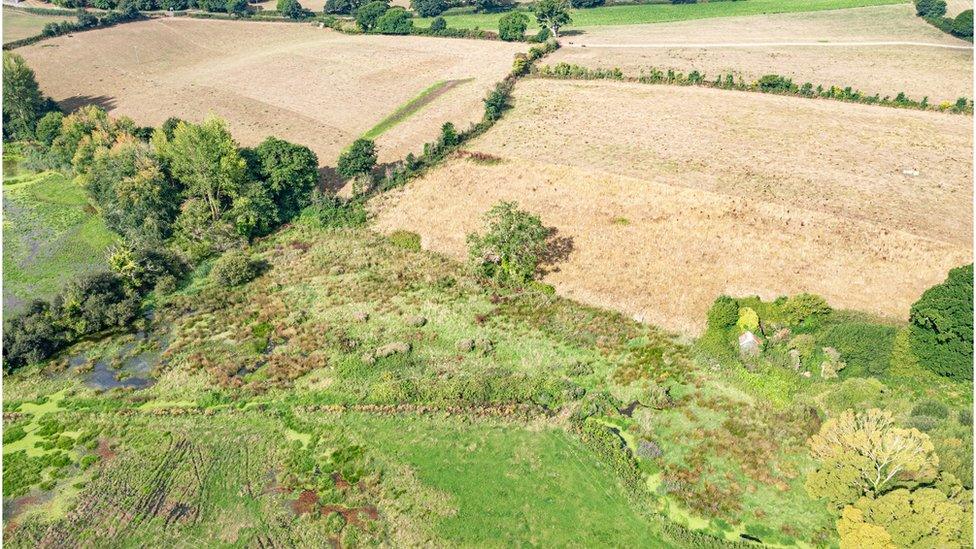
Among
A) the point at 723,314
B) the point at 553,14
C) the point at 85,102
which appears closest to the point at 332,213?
the point at 723,314

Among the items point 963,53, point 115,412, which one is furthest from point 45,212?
point 963,53

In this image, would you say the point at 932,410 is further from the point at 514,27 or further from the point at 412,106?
the point at 514,27

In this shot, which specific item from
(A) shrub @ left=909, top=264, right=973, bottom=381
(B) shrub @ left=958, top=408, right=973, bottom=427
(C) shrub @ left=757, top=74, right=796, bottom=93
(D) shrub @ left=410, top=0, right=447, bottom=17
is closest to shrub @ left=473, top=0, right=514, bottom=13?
(D) shrub @ left=410, top=0, right=447, bottom=17

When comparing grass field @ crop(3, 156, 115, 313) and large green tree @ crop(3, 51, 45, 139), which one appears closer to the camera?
grass field @ crop(3, 156, 115, 313)

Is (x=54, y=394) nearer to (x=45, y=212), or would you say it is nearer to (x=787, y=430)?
(x=45, y=212)

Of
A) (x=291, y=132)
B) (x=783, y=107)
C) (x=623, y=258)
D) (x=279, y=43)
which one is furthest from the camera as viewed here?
(x=279, y=43)

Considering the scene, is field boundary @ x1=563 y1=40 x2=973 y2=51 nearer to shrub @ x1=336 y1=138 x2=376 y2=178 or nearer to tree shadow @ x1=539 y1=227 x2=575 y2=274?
shrub @ x1=336 y1=138 x2=376 y2=178
